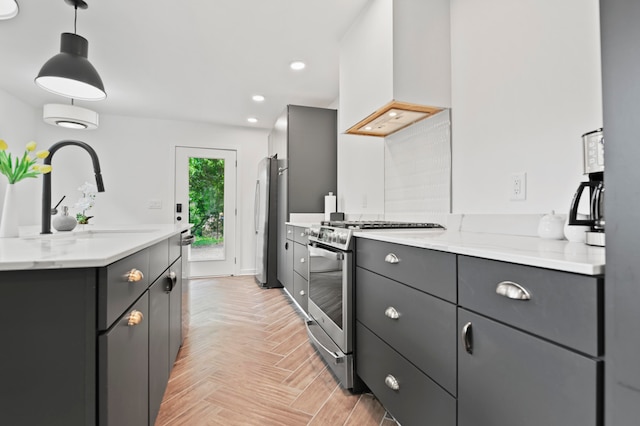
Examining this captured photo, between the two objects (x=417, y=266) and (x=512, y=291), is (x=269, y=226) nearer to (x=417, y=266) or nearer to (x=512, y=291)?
(x=417, y=266)

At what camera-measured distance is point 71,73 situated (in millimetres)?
1768

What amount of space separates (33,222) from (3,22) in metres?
3.06

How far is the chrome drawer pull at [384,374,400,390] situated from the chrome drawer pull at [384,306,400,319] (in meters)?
0.27

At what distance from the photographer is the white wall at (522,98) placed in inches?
49.1

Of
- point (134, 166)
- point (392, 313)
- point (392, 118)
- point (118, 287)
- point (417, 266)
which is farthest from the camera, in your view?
point (134, 166)

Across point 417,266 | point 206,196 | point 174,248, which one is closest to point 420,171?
point 417,266

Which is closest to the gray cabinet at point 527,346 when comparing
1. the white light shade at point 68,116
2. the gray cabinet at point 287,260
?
the gray cabinet at point 287,260

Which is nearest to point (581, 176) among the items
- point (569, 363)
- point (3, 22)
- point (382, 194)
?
point (569, 363)

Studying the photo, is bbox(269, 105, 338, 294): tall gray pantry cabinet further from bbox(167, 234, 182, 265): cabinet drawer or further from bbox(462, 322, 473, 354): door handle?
bbox(462, 322, 473, 354): door handle

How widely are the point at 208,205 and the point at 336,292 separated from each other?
12.1 feet

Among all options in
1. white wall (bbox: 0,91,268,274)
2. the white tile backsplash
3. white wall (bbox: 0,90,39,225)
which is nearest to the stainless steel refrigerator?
white wall (bbox: 0,91,268,274)

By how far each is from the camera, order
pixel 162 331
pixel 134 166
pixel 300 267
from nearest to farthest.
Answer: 1. pixel 162 331
2. pixel 300 267
3. pixel 134 166

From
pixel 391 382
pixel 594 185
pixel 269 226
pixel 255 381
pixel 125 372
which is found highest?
pixel 594 185

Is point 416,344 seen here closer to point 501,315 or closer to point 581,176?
point 501,315
